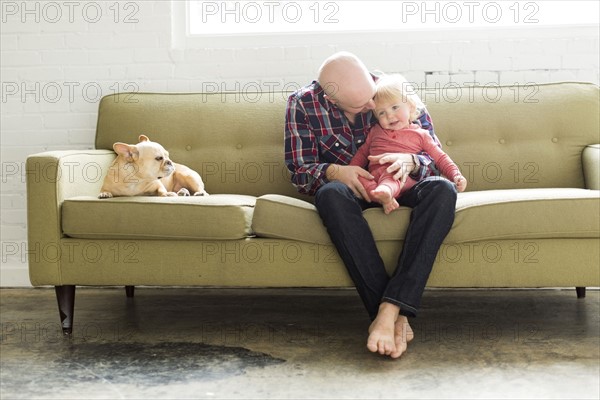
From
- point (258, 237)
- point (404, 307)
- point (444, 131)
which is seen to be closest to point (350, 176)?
point (258, 237)

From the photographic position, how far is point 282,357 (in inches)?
86.4

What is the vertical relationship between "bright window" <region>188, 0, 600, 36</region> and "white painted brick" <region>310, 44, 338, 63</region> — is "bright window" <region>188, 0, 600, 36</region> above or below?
above

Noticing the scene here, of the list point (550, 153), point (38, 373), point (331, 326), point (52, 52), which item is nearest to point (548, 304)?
point (550, 153)

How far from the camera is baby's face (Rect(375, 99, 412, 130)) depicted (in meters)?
2.49

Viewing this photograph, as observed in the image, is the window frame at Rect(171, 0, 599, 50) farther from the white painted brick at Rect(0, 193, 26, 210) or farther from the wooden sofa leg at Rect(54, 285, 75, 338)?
the wooden sofa leg at Rect(54, 285, 75, 338)

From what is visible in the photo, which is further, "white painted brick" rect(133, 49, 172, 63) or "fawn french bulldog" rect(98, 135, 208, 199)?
"white painted brick" rect(133, 49, 172, 63)

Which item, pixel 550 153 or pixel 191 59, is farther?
pixel 191 59

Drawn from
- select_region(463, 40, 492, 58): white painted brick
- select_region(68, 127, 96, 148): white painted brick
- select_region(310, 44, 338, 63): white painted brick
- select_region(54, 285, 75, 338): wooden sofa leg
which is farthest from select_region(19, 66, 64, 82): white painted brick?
select_region(463, 40, 492, 58): white painted brick

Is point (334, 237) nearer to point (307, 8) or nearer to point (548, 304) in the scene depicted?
point (548, 304)

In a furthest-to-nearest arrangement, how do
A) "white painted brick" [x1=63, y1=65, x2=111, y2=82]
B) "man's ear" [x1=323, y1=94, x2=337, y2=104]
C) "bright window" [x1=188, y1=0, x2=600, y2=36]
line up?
1. "white painted brick" [x1=63, y1=65, x2=111, y2=82]
2. "bright window" [x1=188, y1=0, x2=600, y2=36]
3. "man's ear" [x1=323, y1=94, x2=337, y2=104]

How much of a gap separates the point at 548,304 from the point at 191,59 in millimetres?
1993

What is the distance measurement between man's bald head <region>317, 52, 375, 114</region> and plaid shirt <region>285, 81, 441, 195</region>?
115mm

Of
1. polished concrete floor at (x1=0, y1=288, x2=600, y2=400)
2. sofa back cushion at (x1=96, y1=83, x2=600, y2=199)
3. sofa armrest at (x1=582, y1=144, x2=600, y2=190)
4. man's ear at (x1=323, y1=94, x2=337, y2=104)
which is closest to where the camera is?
polished concrete floor at (x1=0, y1=288, x2=600, y2=400)

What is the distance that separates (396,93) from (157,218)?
927 mm
